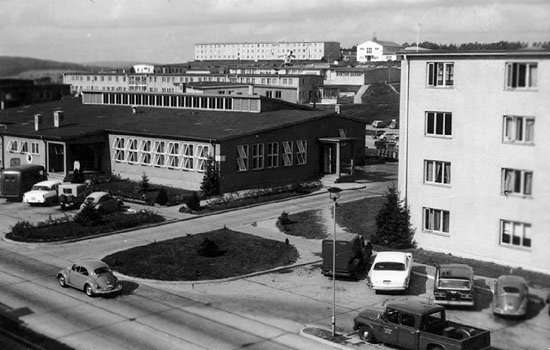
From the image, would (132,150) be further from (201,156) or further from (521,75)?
(521,75)

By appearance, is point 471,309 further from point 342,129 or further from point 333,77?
point 333,77

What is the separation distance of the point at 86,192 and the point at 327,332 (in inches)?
1234

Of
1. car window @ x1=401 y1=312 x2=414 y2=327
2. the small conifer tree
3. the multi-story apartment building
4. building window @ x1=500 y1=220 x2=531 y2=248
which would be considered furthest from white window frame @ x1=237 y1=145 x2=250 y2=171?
the multi-story apartment building

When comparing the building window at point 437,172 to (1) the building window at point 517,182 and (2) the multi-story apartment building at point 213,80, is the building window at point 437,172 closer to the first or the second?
(1) the building window at point 517,182

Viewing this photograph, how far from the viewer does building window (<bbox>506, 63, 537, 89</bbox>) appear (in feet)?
114

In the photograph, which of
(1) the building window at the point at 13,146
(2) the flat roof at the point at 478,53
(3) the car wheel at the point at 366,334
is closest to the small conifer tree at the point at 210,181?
(2) the flat roof at the point at 478,53

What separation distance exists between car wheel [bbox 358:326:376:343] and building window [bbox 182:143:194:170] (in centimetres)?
3224

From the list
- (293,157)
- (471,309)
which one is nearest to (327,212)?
(293,157)

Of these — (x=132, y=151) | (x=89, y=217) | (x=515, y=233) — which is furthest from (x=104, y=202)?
(x=515, y=233)

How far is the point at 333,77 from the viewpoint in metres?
157

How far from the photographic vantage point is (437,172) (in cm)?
3891

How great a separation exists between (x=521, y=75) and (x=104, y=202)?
2754cm

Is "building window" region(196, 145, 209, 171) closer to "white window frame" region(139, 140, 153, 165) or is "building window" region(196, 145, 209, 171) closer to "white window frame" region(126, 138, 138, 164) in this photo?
"white window frame" region(139, 140, 153, 165)

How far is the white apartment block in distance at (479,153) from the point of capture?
1363 inches
